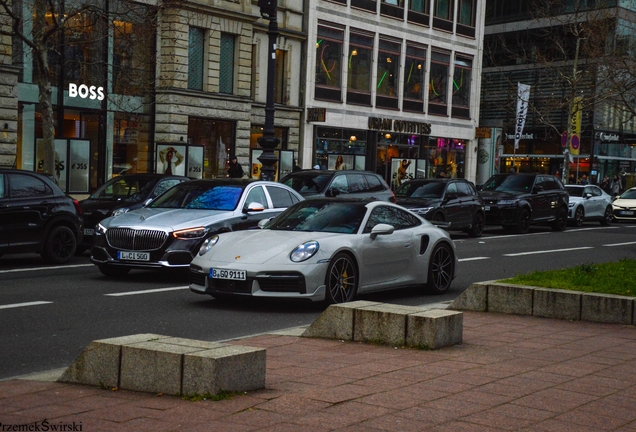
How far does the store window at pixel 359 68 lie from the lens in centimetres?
4772

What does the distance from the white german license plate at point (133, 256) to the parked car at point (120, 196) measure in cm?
489

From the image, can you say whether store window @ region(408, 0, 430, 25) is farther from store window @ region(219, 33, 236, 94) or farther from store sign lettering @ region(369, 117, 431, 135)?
store window @ region(219, 33, 236, 94)

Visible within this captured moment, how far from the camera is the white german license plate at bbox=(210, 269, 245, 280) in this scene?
1180 centimetres

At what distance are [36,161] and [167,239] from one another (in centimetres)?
1802

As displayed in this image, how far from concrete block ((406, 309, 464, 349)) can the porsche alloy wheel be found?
10.4 feet

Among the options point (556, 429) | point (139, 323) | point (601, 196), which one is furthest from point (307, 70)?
point (556, 429)

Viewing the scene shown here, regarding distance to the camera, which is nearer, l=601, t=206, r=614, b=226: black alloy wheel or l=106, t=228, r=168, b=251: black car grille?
l=106, t=228, r=168, b=251: black car grille

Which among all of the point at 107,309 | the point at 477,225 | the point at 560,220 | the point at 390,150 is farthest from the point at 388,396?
the point at 390,150

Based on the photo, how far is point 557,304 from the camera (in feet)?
36.7

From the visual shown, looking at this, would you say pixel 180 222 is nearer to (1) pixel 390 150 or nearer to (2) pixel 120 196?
(2) pixel 120 196

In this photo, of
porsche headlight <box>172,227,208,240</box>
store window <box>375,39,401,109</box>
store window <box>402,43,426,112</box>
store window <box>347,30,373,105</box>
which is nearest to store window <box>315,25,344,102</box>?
store window <box>347,30,373,105</box>

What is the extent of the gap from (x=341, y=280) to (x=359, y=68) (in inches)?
1458

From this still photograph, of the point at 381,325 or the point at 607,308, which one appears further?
the point at 607,308

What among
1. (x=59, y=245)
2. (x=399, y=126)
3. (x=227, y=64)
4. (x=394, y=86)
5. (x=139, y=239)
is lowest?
(x=59, y=245)
